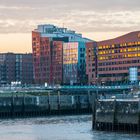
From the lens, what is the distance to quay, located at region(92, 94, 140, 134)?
103 metres

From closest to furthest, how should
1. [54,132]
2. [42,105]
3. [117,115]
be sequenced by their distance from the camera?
[117,115], [54,132], [42,105]

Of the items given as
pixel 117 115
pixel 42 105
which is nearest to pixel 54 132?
pixel 117 115

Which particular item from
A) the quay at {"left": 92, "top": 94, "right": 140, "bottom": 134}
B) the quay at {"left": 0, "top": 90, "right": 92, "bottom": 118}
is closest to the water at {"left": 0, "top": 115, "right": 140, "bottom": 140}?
the quay at {"left": 92, "top": 94, "right": 140, "bottom": 134}

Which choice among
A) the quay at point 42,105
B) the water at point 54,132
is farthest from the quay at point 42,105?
the water at point 54,132

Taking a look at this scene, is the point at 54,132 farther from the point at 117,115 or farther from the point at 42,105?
the point at 42,105

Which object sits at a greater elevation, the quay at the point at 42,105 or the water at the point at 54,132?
the quay at the point at 42,105

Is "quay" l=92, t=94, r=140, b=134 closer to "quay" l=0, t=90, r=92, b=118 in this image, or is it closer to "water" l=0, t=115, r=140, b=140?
"water" l=0, t=115, r=140, b=140

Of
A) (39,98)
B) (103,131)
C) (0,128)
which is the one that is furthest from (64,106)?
(103,131)

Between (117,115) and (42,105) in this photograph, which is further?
(42,105)

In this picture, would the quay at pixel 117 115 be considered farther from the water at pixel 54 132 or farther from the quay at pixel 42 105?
the quay at pixel 42 105

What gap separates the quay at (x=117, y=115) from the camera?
4045 inches

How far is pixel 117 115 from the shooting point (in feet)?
351

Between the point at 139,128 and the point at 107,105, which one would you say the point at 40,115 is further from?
the point at 139,128

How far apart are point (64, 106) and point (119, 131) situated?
70.6 m
